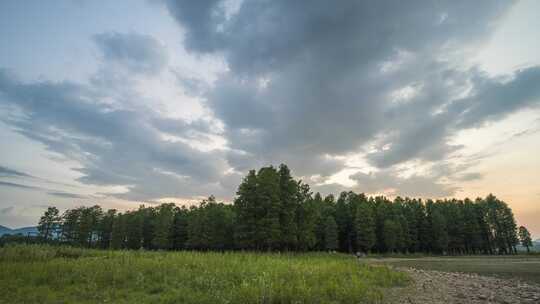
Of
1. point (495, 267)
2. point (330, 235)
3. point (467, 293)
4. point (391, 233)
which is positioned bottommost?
point (495, 267)

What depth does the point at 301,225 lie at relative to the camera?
158 ft

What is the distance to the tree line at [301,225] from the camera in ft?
148

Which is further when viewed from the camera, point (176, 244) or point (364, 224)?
point (176, 244)

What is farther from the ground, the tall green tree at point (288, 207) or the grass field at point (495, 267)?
the tall green tree at point (288, 207)

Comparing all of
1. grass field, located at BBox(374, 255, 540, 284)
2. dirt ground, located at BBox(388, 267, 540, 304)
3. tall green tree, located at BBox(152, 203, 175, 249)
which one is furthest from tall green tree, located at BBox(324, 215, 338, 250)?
dirt ground, located at BBox(388, 267, 540, 304)

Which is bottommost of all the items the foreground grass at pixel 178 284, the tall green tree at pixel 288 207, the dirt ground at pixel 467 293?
the dirt ground at pixel 467 293

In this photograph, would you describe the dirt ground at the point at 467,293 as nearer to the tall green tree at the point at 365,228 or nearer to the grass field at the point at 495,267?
the grass field at the point at 495,267

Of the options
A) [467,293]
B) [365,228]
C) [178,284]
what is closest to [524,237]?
[365,228]

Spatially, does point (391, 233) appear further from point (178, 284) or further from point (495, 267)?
point (178, 284)

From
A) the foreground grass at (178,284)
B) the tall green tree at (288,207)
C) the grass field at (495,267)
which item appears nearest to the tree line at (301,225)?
the tall green tree at (288,207)

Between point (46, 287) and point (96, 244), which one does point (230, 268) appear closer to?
point (46, 287)

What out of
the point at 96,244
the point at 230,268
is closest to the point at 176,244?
the point at 96,244

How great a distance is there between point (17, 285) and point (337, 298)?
38.9ft

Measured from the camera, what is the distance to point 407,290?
→ 12.4 metres
